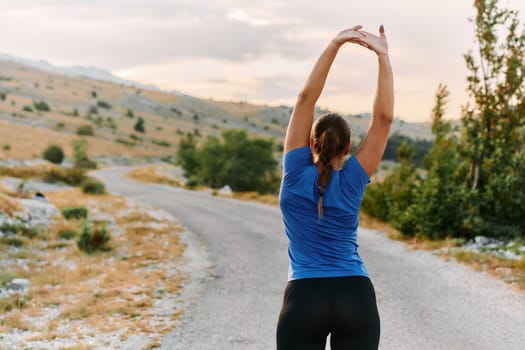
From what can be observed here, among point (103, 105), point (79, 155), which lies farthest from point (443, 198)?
point (103, 105)

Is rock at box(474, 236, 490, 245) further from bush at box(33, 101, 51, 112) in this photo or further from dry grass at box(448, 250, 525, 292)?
bush at box(33, 101, 51, 112)

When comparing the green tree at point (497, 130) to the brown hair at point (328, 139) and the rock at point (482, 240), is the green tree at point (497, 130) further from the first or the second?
the brown hair at point (328, 139)

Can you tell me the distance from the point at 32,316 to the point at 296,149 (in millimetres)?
5740

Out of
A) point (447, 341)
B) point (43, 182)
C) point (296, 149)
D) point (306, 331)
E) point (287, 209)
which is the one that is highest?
point (296, 149)

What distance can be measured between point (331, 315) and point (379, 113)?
0.96 metres

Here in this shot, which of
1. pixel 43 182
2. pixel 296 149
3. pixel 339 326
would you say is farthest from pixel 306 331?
pixel 43 182

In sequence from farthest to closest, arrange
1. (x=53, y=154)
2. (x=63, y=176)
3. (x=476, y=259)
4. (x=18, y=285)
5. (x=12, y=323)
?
(x=53, y=154) → (x=63, y=176) → (x=476, y=259) → (x=18, y=285) → (x=12, y=323)

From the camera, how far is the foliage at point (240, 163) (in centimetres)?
3019

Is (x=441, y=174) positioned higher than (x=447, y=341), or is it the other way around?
(x=441, y=174)

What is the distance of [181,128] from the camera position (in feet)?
286

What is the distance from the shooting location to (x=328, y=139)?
237 cm

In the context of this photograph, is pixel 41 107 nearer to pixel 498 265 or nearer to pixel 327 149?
pixel 498 265

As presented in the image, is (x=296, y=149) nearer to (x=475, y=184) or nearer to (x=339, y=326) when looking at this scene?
(x=339, y=326)

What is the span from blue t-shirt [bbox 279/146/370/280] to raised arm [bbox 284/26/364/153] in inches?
2.5
